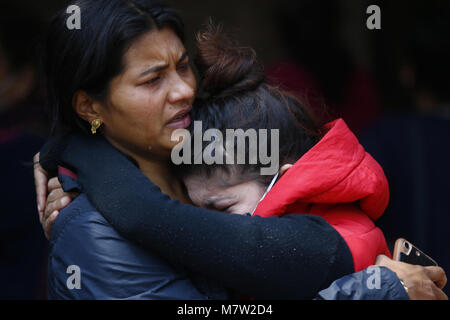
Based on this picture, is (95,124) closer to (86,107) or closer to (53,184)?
(86,107)

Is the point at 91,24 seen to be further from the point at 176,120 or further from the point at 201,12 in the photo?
the point at 201,12

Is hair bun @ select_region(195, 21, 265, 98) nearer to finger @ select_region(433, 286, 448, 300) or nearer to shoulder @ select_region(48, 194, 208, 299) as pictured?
shoulder @ select_region(48, 194, 208, 299)

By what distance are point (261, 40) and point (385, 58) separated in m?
1.07

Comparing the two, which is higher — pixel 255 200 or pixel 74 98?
pixel 74 98

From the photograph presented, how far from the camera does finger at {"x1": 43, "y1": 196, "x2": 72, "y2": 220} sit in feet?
5.86

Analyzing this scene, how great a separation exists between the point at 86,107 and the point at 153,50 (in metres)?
0.30

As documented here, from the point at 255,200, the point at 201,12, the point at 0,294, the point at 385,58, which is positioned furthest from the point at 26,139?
the point at 385,58

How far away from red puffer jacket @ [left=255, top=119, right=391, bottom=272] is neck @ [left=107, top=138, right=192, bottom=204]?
45 centimetres

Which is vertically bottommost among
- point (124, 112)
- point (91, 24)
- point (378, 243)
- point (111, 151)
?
point (378, 243)

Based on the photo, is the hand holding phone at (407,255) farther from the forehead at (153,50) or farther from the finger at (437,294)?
the forehead at (153,50)

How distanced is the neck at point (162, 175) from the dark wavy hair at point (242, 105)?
0.11 meters

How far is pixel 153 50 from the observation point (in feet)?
5.74

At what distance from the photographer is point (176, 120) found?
183 cm

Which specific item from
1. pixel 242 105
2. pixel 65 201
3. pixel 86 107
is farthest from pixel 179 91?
pixel 65 201
